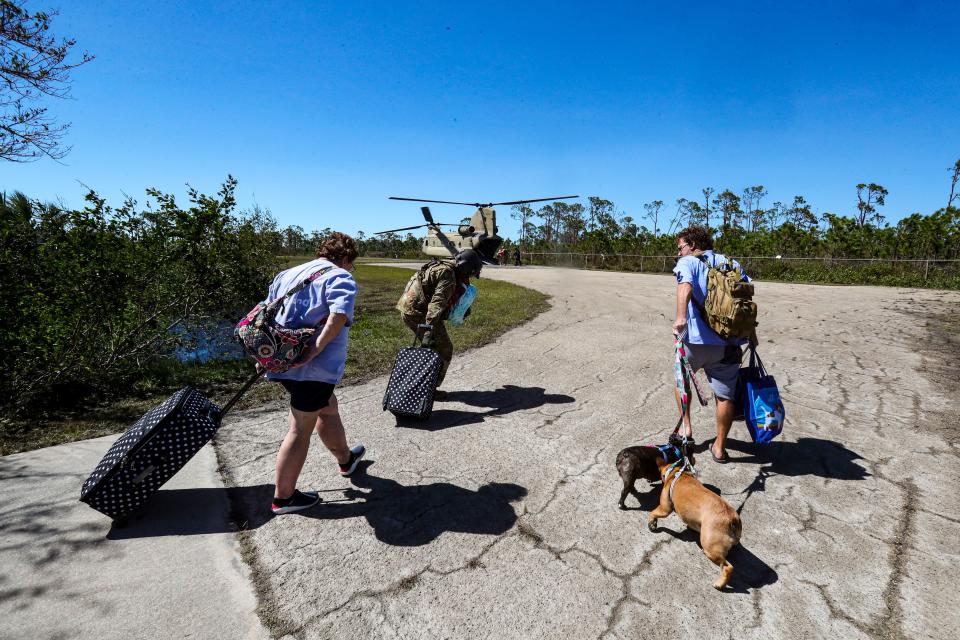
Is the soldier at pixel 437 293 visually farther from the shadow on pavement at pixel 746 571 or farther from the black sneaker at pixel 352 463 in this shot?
the shadow on pavement at pixel 746 571

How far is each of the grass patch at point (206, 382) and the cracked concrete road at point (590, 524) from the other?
0.93m

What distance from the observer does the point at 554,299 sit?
15.4 meters

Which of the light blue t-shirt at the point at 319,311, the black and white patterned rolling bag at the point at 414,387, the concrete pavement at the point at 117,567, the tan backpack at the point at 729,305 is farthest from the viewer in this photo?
the black and white patterned rolling bag at the point at 414,387

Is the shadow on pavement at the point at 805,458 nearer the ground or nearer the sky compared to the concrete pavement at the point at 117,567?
nearer the sky

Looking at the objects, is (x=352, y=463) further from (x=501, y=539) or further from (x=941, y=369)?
(x=941, y=369)

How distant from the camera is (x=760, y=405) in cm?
340

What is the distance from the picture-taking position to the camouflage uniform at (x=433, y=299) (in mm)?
4777

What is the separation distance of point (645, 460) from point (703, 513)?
576 mm

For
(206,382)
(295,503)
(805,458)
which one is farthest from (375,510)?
(206,382)

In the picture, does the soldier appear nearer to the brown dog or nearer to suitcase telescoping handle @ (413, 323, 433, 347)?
suitcase telescoping handle @ (413, 323, 433, 347)

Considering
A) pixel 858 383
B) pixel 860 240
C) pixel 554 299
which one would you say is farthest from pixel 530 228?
pixel 858 383

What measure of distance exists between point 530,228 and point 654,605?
3347 inches

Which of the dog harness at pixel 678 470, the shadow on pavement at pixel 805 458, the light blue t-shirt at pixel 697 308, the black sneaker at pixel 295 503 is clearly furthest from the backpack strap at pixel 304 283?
the shadow on pavement at pixel 805 458

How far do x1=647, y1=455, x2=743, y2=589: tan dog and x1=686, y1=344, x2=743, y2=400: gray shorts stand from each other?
1.00 meters
